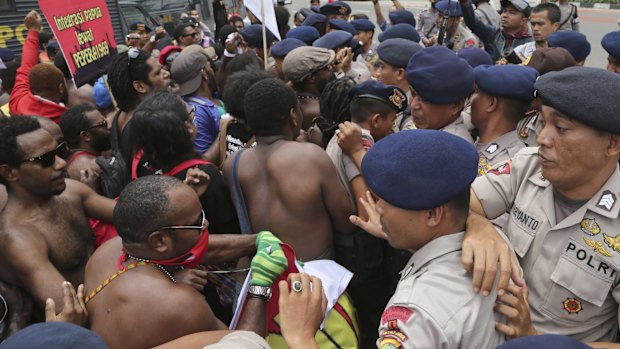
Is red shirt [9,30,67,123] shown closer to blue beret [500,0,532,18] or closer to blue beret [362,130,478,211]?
blue beret [362,130,478,211]

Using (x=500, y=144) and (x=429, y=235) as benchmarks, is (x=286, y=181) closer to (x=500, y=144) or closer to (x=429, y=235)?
(x=429, y=235)

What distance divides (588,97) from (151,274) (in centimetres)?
178

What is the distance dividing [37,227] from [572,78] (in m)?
2.58

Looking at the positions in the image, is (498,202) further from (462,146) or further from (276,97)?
(276,97)

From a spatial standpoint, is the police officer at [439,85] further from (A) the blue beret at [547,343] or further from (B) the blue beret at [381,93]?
(A) the blue beret at [547,343]

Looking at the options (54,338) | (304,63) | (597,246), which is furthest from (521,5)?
(54,338)

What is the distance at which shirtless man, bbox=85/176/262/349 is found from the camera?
1755 millimetres

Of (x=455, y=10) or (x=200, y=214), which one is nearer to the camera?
(x=200, y=214)

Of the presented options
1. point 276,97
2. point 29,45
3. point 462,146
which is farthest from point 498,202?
point 29,45

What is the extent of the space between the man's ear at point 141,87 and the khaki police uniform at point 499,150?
2.73 metres

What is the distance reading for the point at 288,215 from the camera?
2.65 metres

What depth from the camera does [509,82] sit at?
2746mm

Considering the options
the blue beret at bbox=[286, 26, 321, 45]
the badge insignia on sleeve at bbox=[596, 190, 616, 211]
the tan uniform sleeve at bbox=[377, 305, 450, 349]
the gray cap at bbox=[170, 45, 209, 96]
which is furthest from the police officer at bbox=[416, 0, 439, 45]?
the tan uniform sleeve at bbox=[377, 305, 450, 349]

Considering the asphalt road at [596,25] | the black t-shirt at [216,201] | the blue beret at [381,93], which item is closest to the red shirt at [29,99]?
the black t-shirt at [216,201]
